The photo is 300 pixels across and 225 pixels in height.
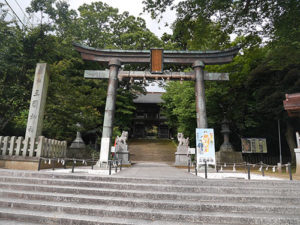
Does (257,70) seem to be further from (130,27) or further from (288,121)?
(130,27)

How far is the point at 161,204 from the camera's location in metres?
4.14

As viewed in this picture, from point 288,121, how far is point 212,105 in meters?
6.44

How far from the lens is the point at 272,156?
1900 centimetres

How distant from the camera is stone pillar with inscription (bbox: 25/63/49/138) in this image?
29.0 ft

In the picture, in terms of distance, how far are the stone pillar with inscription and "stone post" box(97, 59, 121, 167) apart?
3296 mm

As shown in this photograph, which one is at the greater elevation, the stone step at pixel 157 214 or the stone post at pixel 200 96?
the stone post at pixel 200 96

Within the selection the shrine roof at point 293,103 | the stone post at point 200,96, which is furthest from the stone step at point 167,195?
the stone post at point 200,96

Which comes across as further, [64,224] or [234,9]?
[234,9]

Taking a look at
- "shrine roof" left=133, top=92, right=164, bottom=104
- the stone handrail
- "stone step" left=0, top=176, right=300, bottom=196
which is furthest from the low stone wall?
"shrine roof" left=133, top=92, right=164, bottom=104

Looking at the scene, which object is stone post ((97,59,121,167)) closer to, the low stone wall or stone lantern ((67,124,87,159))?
the low stone wall

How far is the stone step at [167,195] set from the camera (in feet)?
14.5

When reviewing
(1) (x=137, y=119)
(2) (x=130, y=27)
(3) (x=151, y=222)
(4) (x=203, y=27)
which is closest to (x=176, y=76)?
(4) (x=203, y=27)

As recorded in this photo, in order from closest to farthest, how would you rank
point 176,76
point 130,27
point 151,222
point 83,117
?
point 151,222
point 176,76
point 83,117
point 130,27

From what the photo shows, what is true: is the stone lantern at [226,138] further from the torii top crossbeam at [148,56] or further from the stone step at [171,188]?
the stone step at [171,188]
